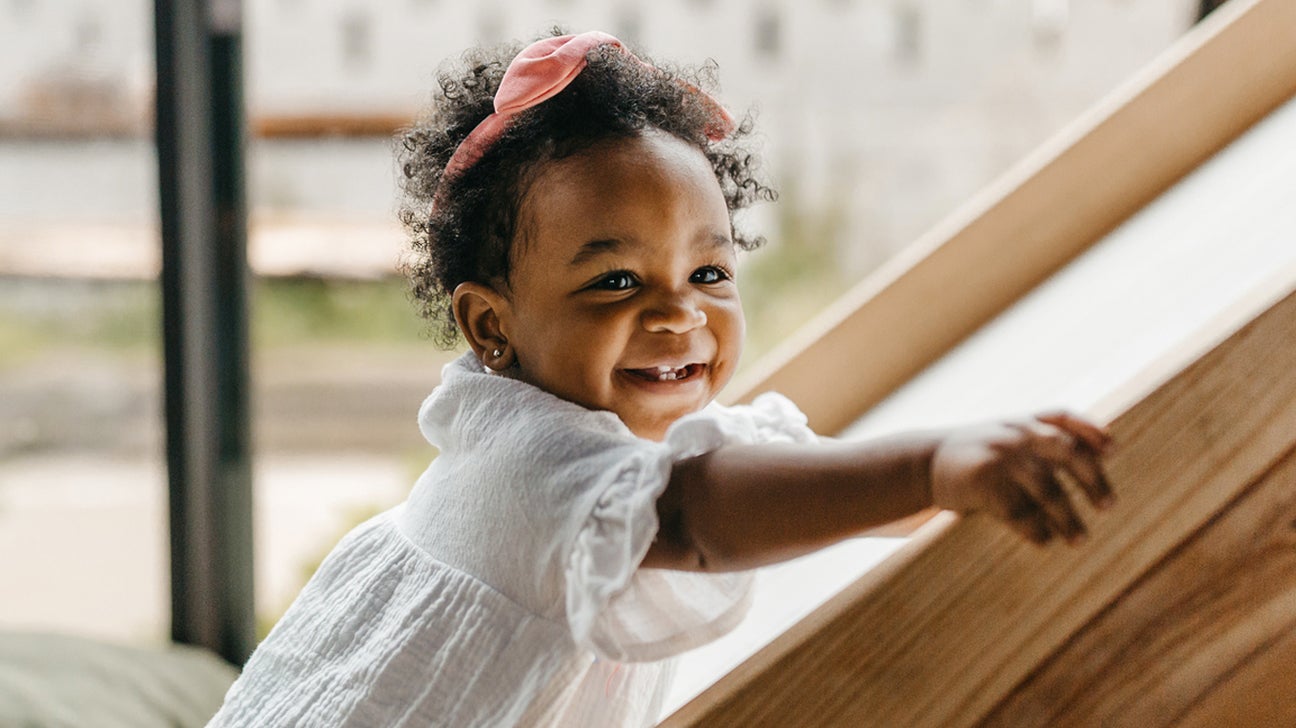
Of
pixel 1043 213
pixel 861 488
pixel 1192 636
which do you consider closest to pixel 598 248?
pixel 861 488

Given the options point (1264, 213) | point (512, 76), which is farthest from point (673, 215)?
point (1264, 213)

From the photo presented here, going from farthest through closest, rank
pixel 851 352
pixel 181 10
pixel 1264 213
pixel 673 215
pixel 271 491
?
pixel 271 491 → pixel 181 10 → pixel 851 352 → pixel 1264 213 → pixel 673 215

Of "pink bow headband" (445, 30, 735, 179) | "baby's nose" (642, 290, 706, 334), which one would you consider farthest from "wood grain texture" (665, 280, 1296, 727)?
"pink bow headband" (445, 30, 735, 179)

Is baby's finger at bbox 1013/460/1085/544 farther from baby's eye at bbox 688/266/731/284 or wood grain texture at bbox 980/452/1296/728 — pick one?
baby's eye at bbox 688/266/731/284

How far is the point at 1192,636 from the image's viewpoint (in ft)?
1.40

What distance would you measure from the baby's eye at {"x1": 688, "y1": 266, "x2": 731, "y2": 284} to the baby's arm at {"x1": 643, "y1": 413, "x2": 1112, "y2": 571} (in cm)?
15

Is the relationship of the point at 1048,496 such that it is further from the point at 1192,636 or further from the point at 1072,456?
the point at 1192,636

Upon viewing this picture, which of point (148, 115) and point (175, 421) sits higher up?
point (148, 115)

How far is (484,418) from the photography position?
573 millimetres

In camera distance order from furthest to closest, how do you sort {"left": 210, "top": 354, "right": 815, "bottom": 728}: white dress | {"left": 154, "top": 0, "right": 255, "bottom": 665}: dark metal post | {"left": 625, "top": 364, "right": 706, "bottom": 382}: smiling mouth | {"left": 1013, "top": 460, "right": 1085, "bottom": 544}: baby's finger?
{"left": 154, "top": 0, "right": 255, "bottom": 665}: dark metal post, {"left": 625, "top": 364, "right": 706, "bottom": 382}: smiling mouth, {"left": 210, "top": 354, "right": 815, "bottom": 728}: white dress, {"left": 1013, "top": 460, "right": 1085, "bottom": 544}: baby's finger

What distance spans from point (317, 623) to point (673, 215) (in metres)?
0.32

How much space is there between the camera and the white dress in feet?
1.54

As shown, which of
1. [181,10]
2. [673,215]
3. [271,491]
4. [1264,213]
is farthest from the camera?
A: [271,491]

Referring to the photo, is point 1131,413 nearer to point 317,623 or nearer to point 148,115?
point 317,623
